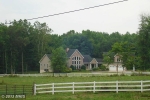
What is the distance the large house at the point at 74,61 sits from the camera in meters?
73.1

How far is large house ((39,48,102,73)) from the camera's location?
73062mm

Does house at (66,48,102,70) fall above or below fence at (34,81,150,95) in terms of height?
above

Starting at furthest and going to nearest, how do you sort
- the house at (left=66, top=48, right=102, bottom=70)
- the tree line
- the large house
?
the house at (left=66, top=48, right=102, bottom=70)
the large house
the tree line

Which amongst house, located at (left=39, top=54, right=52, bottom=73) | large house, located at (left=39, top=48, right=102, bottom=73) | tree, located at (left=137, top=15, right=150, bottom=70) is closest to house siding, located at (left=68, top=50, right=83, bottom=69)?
large house, located at (left=39, top=48, right=102, bottom=73)

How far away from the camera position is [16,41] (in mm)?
68562

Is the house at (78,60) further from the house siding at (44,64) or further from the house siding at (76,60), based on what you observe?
the house siding at (44,64)

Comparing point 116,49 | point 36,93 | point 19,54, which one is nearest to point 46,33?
point 19,54

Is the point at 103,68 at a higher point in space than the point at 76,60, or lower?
lower

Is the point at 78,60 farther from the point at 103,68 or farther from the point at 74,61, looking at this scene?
the point at 103,68

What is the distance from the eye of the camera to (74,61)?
7800 cm

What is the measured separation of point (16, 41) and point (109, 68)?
26.9 m

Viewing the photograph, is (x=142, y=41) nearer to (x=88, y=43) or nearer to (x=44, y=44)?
(x=44, y=44)

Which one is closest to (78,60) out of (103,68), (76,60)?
(76,60)

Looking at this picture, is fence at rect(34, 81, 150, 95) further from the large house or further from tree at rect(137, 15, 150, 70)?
the large house
